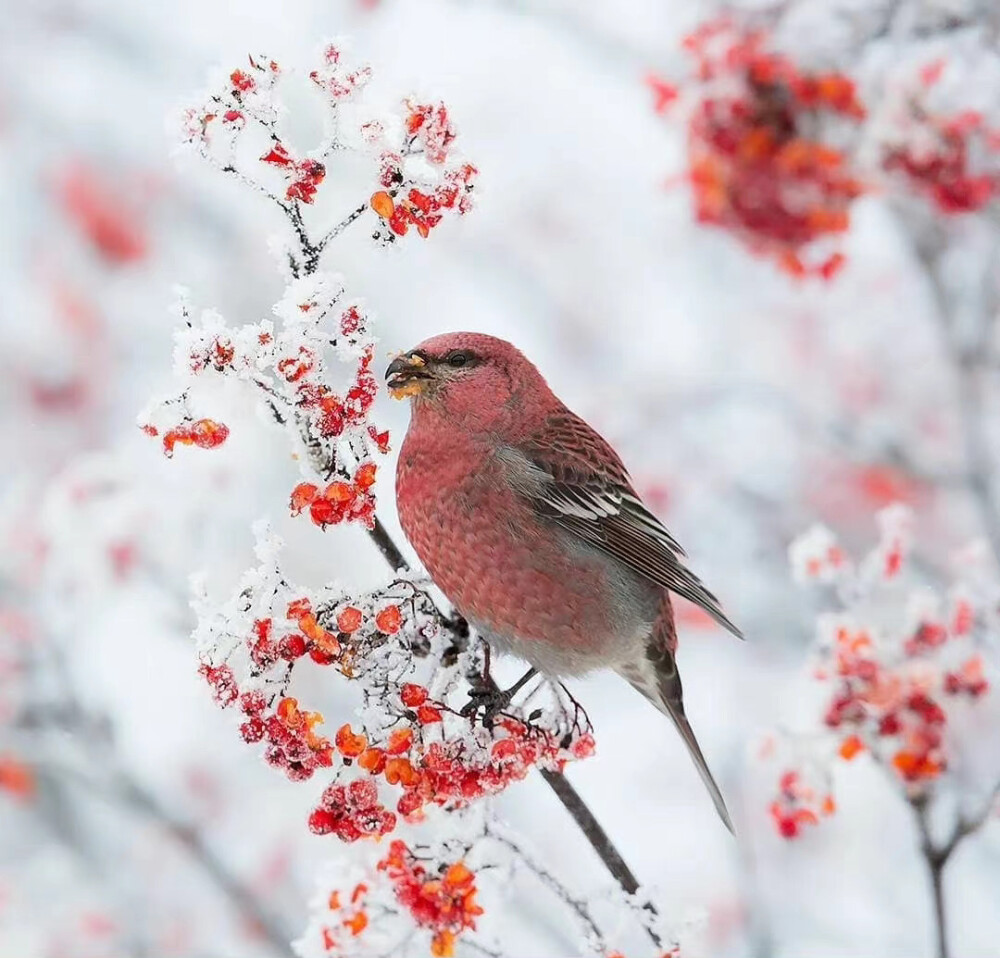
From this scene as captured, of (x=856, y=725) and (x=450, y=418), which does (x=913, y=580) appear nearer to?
(x=856, y=725)

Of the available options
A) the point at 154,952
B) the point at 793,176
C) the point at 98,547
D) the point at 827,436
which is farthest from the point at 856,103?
the point at 154,952

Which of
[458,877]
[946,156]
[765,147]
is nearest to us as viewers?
[458,877]

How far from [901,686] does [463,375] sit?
1.19 m

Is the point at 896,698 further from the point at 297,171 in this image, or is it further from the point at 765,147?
the point at 765,147

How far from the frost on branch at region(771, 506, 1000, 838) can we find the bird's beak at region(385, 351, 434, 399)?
109 centimetres

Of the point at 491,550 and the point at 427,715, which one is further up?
the point at 491,550

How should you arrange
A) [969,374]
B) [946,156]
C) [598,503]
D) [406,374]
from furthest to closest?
1. [969,374]
2. [946,156]
3. [598,503]
4. [406,374]

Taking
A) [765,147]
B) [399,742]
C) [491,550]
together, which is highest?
[765,147]

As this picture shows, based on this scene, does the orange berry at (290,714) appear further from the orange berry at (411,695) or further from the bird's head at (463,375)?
the bird's head at (463,375)

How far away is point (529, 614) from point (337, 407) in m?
1.05

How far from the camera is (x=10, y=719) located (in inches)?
163

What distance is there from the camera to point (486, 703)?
2.15 meters

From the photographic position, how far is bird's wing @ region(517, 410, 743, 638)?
9.14 feet

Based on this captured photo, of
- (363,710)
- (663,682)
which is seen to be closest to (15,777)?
(663,682)
